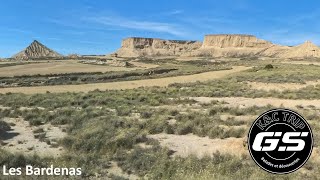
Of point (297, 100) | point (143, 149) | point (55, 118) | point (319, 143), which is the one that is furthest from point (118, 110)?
point (297, 100)

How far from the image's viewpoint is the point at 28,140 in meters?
14.3

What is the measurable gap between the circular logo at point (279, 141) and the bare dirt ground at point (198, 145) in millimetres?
3804

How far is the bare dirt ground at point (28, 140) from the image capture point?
41.4ft

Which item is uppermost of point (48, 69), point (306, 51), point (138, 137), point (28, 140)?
point (306, 51)

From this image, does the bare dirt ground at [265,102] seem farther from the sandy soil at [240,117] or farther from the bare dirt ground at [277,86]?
the bare dirt ground at [277,86]

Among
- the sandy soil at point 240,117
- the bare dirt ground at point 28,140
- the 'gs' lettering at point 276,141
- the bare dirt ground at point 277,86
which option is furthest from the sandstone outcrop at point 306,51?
the 'gs' lettering at point 276,141

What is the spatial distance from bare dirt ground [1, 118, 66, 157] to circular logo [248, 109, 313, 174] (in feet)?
22.4

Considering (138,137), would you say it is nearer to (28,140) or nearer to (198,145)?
(198,145)

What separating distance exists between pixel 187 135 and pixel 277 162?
25.1ft

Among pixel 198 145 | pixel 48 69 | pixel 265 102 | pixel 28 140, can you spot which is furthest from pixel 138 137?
pixel 48 69

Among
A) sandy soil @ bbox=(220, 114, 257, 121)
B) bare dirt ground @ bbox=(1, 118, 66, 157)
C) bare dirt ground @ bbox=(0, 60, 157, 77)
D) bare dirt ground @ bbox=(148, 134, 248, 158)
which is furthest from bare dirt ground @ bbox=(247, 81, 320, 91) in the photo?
bare dirt ground @ bbox=(0, 60, 157, 77)

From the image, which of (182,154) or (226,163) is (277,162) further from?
(182,154)

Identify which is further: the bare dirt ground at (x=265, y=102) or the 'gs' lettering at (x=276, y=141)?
the bare dirt ground at (x=265, y=102)

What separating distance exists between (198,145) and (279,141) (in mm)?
6164
